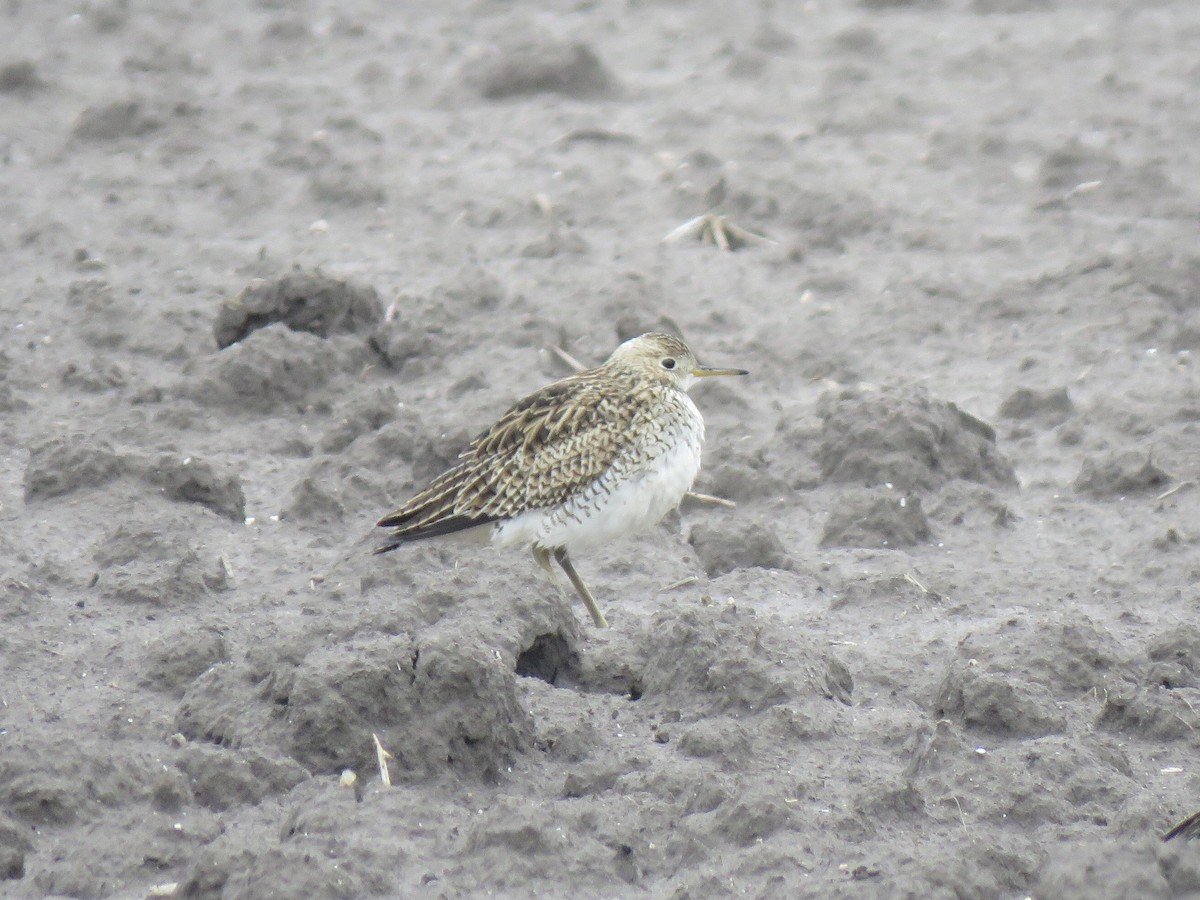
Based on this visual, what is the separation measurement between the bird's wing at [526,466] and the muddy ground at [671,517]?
0.23 metres

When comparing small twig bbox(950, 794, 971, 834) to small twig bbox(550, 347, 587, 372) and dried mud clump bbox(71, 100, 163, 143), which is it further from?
dried mud clump bbox(71, 100, 163, 143)

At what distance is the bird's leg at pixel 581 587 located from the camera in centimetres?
725

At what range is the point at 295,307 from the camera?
9.88m

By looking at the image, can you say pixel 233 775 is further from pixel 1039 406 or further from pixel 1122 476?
pixel 1039 406

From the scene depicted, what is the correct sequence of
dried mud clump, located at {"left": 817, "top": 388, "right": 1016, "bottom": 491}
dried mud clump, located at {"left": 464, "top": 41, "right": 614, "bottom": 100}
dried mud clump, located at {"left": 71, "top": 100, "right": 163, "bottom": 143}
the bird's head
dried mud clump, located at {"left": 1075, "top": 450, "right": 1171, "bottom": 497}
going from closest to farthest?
the bird's head < dried mud clump, located at {"left": 1075, "top": 450, "right": 1171, "bottom": 497} < dried mud clump, located at {"left": 817, "top": 388, "right": 1016, "bottom": 491} < dried mud clump, located at {"left": 71, "top": 100, "right": 163, "bottom": 143} < dried mud clump, located at {"left": 464, "top": 41, "right": 614, "bottom": 100}

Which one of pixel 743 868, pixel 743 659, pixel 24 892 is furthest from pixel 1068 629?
pixel 24 892

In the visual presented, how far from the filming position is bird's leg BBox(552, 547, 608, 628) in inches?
285

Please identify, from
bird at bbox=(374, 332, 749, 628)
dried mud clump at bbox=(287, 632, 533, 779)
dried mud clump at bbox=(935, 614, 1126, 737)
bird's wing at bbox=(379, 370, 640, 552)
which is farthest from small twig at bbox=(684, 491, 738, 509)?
dried mud clump at bbox=(287, 632, 533, 779)

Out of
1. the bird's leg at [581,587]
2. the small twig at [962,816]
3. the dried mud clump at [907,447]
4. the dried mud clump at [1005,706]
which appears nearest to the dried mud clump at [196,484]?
the bird's leg at [581,587]

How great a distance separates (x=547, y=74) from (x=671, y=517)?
697cm

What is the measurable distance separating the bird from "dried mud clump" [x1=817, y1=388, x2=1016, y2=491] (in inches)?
41.4

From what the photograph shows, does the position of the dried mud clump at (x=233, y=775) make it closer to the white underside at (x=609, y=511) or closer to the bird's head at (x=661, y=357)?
the white underside at (x=609, y=511)

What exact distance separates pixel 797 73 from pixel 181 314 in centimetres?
660

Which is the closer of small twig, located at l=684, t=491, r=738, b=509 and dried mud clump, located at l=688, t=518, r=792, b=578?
dried mud clump, located at l=688, t=518, r=792, b=578
